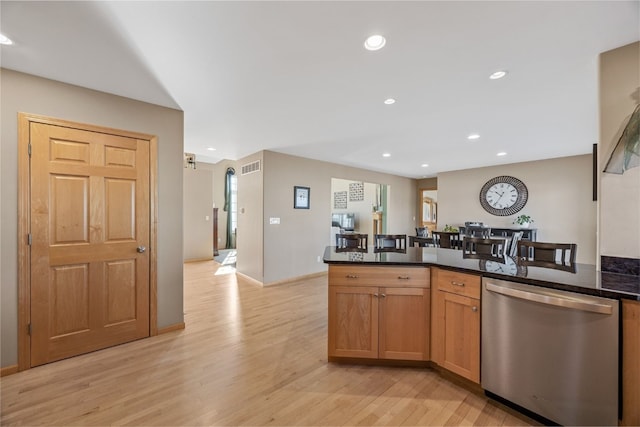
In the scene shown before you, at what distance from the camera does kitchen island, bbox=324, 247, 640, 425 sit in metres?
1.95

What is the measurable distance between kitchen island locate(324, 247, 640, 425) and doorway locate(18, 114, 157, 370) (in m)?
2.10

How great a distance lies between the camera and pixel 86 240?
2.53 meters

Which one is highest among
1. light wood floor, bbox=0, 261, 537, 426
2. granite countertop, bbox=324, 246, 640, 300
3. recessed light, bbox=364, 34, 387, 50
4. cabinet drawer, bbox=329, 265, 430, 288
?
recessed light, bbox=364, 34, 387, 50

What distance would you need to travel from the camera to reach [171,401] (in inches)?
73.7

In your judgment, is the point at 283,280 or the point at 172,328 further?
the point at 283,280

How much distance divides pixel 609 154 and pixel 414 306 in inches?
70.6

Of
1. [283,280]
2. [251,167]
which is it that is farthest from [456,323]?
[251,167]

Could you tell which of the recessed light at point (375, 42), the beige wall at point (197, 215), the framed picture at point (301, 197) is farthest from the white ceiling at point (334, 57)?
the beige wall at point (197, 215)

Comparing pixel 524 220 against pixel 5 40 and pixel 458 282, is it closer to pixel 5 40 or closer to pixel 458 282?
pixel 458 282

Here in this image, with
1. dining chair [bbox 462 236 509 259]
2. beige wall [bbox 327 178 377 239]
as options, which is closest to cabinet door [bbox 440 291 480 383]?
dining chair [bbox 462 236 509 259]

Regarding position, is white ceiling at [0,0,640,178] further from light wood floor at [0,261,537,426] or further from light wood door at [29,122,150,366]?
light wood floor at [0,261,537,426]

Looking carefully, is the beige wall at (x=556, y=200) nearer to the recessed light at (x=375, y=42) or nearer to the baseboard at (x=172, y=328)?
the recessed light at (x=375, y=42)

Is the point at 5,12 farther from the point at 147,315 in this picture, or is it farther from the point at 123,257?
the point at 147,315

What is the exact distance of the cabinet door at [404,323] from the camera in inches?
87.2
